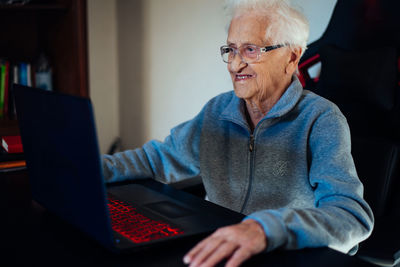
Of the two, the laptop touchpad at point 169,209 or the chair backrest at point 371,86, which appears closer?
the laptop touchpad at point 169,209

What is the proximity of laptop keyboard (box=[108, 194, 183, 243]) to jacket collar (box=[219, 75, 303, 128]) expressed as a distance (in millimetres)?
452

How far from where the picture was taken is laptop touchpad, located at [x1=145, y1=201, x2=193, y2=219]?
1051 mm

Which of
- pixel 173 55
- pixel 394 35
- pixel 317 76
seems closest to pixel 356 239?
pixel 394 35

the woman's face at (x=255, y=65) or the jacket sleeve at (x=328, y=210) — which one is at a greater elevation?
the woman's face at (x=255, y=65)

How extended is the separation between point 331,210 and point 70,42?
1.90 m

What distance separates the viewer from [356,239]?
38.5 inches

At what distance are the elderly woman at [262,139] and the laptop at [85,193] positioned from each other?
0.68 feet

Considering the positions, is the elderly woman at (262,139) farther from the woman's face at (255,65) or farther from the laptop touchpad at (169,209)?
the laptop touchpad at (169,209)

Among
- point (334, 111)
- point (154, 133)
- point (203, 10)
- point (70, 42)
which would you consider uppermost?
point (203, 10)

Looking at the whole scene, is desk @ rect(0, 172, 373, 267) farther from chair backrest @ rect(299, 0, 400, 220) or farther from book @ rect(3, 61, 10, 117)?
book @ rect(3, 61, 10, 117)

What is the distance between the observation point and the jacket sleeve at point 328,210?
888mm

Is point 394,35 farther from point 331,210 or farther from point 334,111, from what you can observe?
point 331,210

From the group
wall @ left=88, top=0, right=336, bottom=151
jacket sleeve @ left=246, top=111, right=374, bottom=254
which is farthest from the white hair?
wall @ left=88, top=0, right=336, bottom=151

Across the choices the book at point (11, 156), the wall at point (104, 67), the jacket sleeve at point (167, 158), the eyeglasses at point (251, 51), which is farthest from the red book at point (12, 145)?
the wall at point (104, 67)
